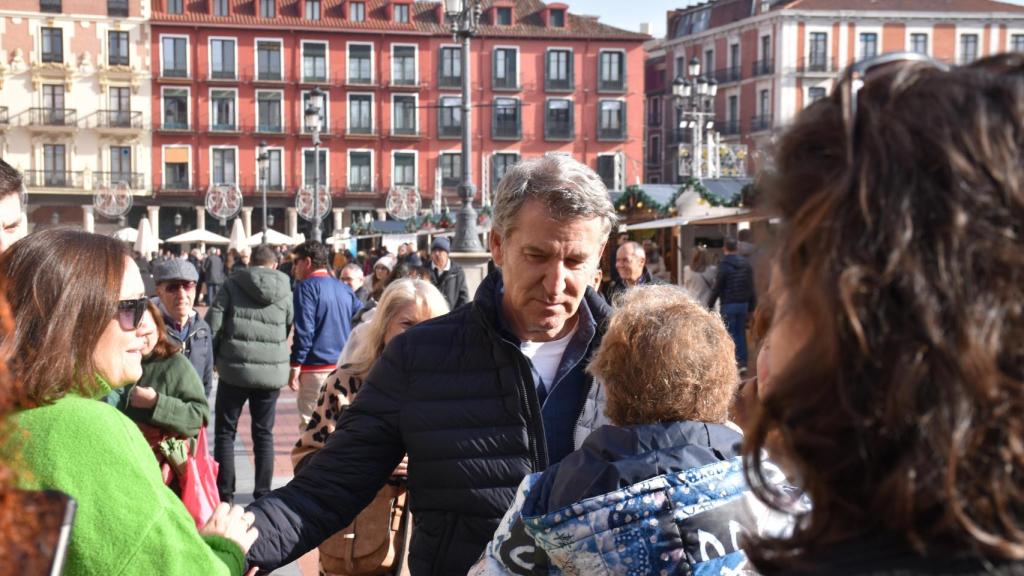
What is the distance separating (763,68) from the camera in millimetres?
57906

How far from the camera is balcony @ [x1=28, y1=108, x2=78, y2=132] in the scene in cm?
5156

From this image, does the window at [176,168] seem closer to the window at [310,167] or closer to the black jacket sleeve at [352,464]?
the window at [310,167]

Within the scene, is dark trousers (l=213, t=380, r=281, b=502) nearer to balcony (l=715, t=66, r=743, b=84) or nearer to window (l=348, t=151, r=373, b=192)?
window (l=348, t=151, r=373, b=192)

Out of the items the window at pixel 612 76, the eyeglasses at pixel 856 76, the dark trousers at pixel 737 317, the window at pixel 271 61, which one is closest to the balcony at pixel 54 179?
the window at pixel 271 61

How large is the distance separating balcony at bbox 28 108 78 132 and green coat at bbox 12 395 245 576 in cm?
5429

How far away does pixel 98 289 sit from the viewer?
7.09ft

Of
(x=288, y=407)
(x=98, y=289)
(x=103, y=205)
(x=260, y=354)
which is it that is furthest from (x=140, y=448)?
(x=103, y=205)

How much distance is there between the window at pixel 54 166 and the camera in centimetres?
5219

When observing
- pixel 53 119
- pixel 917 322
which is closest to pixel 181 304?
pixel 917 322

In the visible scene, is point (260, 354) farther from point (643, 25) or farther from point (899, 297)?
point (643, 25)

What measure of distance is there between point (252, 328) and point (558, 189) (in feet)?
17.2

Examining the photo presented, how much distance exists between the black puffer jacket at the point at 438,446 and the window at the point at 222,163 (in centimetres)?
5349

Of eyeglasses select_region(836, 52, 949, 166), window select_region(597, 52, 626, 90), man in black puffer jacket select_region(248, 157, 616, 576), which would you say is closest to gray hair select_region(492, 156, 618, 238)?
man in black puffer jacket select_region(248, 157, 616, 576)

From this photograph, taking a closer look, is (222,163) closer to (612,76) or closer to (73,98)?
(73,98)
